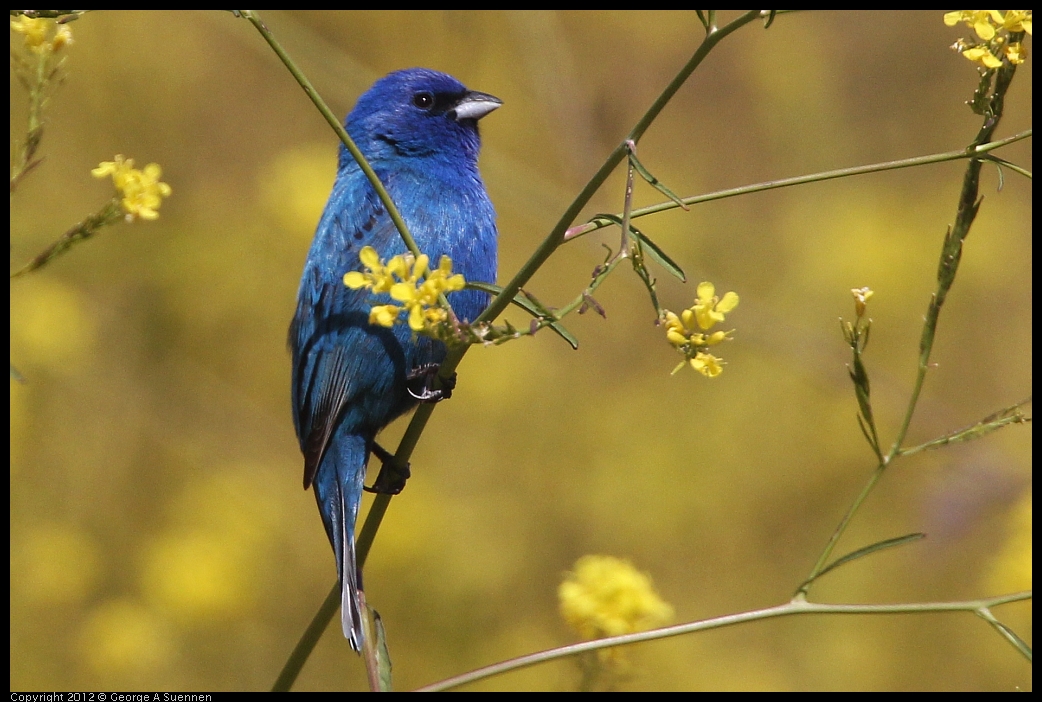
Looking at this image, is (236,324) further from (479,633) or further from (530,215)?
(479,633)

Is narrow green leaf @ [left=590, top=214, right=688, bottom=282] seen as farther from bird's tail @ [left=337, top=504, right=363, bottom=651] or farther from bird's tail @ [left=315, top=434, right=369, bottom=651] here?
bird's tail @ [left=315, top=434, right=369, bottom=651]

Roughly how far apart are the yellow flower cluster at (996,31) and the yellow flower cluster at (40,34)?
1.76 meters

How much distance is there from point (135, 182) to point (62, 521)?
11.8ft

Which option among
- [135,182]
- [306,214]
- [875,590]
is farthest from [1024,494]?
[135,182]

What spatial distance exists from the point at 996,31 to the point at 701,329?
80 cm

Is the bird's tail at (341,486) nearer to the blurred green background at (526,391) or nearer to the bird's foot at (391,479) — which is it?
the bird's foot at (391,479)

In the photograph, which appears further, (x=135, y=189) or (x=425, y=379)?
(x=425, y=379)

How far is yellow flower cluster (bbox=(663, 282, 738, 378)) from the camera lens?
177cm

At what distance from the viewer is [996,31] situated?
6.10ft

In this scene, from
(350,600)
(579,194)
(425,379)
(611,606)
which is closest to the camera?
(579,194)

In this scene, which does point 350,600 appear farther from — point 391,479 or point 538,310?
point 538,310

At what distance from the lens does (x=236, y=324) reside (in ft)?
19.5

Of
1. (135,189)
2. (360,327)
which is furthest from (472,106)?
(135,189)

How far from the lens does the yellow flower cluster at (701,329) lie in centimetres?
177
